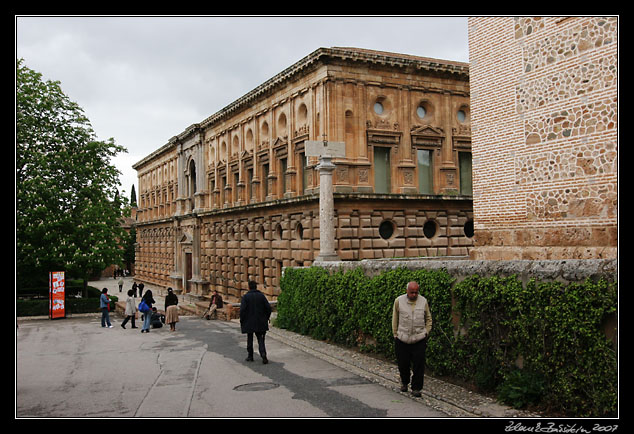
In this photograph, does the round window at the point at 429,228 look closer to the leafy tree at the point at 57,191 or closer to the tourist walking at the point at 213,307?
the tourist walking at the point at 213,307

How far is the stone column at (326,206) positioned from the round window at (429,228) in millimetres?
8727

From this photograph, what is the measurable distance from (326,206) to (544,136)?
8.45 meters

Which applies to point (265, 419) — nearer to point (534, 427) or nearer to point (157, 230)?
point (534, 427)

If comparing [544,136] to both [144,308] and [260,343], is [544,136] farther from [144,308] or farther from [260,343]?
[144,308]

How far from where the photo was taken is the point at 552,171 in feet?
41.9

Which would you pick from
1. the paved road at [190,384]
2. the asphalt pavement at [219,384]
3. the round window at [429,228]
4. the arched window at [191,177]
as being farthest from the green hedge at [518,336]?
the arched window at [191,177]

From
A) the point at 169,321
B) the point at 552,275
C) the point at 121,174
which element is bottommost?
the point at 169,321

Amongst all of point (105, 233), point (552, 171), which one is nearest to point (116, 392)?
point (552, 171)

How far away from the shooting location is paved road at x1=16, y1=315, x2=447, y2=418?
28.8 feet

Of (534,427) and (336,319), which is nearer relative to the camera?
(534,427)

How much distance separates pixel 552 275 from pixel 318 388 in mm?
4356

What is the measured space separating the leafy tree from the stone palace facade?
818 cm

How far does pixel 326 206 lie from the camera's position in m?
19.8

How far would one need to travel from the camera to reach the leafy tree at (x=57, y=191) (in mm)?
28641
